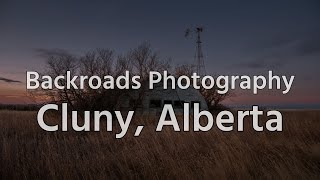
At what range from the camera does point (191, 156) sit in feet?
20.8

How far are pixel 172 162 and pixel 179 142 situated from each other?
1.98m

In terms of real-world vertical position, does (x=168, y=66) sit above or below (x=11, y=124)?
above

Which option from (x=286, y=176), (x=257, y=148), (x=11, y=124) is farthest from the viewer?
(x=11, y=124)

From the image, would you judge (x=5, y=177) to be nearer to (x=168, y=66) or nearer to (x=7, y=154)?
(x=7, y=154)

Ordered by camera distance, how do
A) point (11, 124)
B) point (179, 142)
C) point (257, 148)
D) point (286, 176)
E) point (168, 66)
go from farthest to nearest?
1. point (168, 66)
2. point (11, 124)
3. point (179, 142)
4. point (257, 148)
5. point (286, 176)

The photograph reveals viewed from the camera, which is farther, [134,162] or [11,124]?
[11,124]

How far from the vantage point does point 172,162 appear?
18.4ft

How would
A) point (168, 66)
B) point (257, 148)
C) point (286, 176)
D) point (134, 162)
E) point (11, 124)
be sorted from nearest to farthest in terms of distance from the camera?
point (286, 176) → point (134, 162) → point (257, 148) → point (11, 124) → point (168, 66)

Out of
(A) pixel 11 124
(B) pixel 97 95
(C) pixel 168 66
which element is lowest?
(A) pixel 11 124

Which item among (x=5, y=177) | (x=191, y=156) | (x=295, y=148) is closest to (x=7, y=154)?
(x=5, y=177)

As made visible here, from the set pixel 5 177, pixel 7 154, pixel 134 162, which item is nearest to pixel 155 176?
pixel 134 162

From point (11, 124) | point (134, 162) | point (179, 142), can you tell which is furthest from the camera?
point (11, 124)

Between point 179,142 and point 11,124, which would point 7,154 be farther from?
point 11,124

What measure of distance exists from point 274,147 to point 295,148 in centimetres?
37
